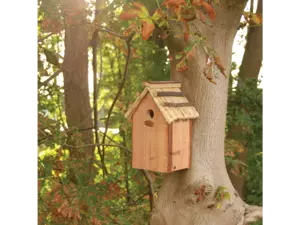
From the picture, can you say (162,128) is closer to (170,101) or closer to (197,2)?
(170,101)

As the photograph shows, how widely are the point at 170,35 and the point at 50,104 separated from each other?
2874 millimetres

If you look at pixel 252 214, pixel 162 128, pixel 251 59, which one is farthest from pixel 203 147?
pixel 251 59

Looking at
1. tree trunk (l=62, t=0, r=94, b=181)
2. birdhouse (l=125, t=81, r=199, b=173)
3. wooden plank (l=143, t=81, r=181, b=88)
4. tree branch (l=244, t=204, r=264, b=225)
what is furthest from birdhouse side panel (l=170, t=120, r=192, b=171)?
tree trunk (l=62, t=0, r=94, b=181)

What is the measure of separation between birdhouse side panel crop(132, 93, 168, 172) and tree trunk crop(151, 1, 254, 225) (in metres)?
0.23

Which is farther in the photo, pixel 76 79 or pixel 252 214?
pixel 76 79

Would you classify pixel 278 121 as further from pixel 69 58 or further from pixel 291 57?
pixel 69 58

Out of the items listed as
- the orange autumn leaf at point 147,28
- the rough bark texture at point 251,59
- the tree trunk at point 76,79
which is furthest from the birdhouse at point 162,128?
the rough bark texture at point 251,59

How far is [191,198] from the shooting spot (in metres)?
2.77

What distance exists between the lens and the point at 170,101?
8.57ft

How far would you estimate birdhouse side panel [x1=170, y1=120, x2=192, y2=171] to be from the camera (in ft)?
8.49

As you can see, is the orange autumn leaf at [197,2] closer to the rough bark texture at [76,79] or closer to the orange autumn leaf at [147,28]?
the orange autumn leaf at [147,28]

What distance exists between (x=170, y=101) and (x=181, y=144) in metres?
0.26

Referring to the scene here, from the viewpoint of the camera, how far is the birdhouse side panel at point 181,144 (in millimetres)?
2588
